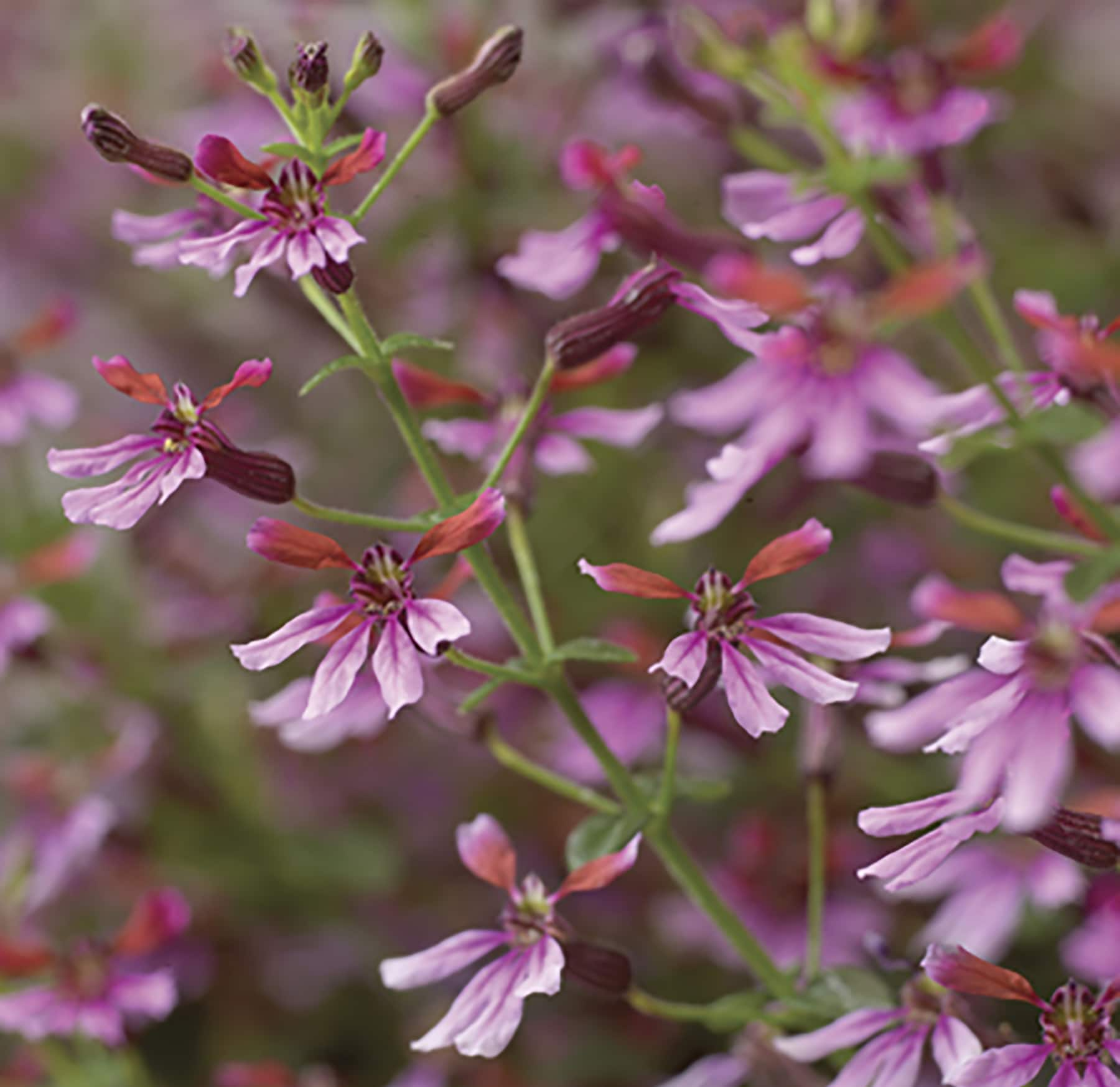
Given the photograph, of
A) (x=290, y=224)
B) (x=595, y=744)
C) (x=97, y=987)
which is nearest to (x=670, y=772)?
(x=595, y=744)

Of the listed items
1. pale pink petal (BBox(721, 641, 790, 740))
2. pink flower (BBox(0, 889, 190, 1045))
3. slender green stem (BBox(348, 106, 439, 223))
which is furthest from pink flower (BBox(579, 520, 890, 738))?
pink flower (BBox(0, 889, 190, 1045))

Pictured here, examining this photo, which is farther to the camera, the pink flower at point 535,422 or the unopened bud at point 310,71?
the pink flower at point 535,422

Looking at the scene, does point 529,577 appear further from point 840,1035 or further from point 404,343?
point 840,1035

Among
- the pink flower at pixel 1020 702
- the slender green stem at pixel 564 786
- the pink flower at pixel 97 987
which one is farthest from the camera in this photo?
the pink flower at pixel 97 987

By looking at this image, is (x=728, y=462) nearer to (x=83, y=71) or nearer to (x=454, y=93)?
(x=454, y=93)

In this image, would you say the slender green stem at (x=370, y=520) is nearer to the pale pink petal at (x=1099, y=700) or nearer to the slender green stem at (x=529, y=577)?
the slender green stem at (x=529, y=577)

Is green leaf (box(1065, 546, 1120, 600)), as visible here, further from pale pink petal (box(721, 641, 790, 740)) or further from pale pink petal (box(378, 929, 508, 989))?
pale pink petal (box(378, 929, 508, 989))

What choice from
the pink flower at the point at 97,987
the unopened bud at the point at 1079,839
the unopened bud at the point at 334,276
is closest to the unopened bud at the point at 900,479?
the unopened bud at the point at 1079,839
